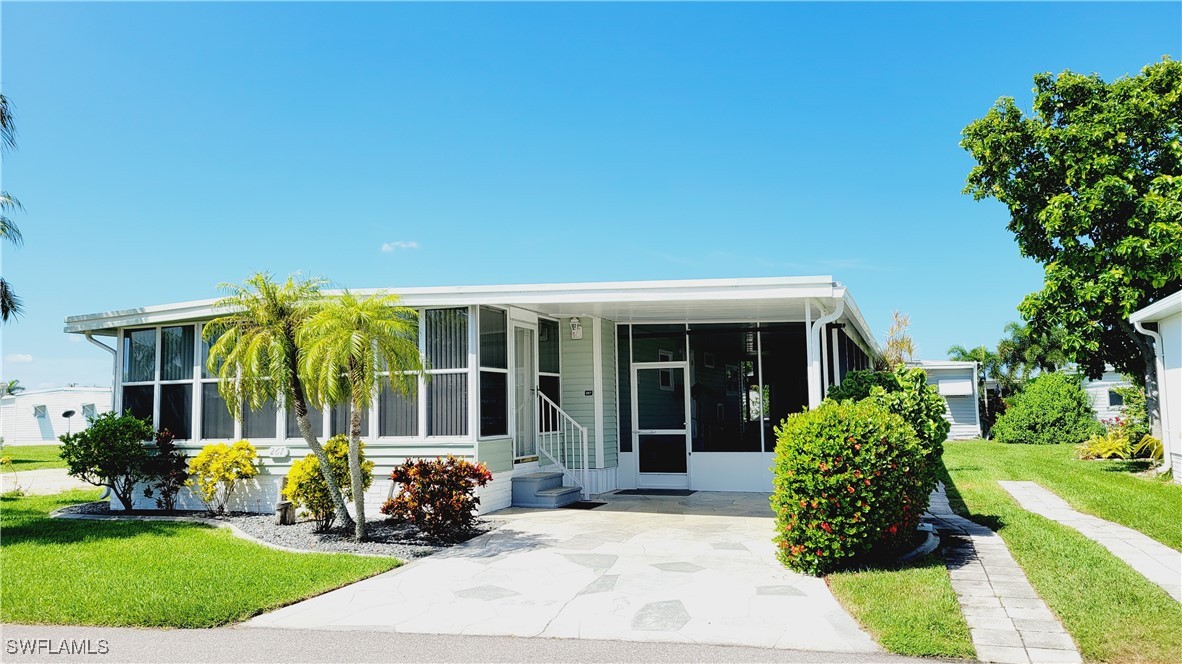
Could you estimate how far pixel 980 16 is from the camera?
A: 10195 mm

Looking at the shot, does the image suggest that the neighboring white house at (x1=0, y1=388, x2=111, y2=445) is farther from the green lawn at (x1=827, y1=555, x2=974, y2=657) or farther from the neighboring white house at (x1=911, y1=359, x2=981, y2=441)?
the green lawn at (x1=827, y1=555, x2=974, y2=657)

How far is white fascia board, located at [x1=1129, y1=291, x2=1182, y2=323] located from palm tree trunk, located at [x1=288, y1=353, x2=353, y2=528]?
10940 millimetres

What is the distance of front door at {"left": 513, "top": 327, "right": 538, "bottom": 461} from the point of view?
10.0 meters

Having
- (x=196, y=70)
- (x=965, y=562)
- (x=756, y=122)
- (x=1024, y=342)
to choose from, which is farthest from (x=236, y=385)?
(x=1024, y=342)

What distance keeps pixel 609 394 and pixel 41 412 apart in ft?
109

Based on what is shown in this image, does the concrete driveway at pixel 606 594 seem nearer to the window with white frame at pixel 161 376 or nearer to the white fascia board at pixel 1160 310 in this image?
the window with white frame at pixel 161 376

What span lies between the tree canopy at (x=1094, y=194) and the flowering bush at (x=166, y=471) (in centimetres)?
1435

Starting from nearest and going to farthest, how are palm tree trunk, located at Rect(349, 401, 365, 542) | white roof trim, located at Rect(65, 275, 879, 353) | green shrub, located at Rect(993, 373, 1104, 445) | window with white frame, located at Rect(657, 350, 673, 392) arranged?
palm tree trunk, located at Rect(349, 401, 365, 542) < white roof trim, located at Rect(65, 275, 879, 353) < window with white frame, located at Rect(657, 350, 673, 392) < green shrub, located at Rect(993, 373, 1104, 445)

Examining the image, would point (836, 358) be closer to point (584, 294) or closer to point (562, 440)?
point (562, 440)

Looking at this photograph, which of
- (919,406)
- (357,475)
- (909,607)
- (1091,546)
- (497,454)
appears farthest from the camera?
(497,454)

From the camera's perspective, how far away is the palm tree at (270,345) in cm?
729

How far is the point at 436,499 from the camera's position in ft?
25.0

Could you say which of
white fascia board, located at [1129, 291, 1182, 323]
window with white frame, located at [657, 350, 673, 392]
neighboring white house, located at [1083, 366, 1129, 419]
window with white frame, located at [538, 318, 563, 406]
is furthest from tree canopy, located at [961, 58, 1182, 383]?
neighboring white house, located at [1083, 366, 1129, 419]

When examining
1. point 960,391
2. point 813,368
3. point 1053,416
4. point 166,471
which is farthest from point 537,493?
point 960,391
